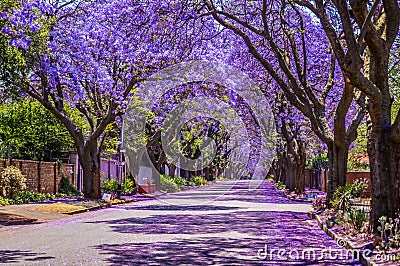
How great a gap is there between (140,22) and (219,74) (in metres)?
12.0

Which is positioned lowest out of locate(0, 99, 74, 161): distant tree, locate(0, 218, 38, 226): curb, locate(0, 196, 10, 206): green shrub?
locate(0, 218, 38, 226): curb

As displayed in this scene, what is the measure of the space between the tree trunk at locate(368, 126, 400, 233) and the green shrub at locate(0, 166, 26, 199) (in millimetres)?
17193

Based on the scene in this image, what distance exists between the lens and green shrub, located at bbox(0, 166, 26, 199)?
2491cm

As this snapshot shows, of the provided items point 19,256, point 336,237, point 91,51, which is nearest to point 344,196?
point 336,237

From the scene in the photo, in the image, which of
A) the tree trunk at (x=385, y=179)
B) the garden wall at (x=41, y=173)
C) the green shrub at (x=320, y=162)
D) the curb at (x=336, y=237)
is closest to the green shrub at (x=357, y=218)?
the curb at (x=336, y=237)

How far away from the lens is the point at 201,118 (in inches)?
1657

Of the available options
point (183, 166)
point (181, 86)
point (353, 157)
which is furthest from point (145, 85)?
point (183, 166)

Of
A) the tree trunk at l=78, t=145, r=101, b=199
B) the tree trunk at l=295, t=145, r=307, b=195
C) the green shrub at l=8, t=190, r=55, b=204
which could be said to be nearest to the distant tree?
the green shrub at l=8, t=190, r=55, b=204

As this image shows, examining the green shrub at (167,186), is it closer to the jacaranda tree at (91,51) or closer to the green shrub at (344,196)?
the jacaranda tree at (91,51)

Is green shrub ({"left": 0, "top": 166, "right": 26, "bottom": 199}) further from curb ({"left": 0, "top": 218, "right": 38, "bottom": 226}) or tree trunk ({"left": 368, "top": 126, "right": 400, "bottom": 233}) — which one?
tree trunk ({"left": 368, "top": 126, "right": 400, "bottom": 233})

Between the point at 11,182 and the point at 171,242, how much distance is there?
48.2ft

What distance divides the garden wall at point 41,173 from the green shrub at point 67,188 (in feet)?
1.10

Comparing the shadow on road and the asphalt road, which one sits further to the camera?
the asphalt road

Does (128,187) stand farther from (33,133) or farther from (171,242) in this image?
(171,242)
